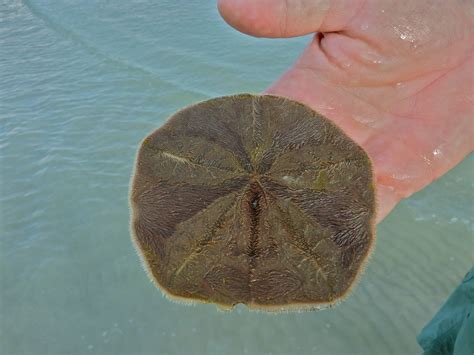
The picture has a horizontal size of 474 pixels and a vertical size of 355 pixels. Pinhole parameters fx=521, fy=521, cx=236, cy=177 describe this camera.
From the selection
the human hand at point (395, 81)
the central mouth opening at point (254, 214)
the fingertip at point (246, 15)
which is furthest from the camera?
the human hand at point (395, 81)

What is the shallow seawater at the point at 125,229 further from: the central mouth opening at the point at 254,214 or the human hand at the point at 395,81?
the central mouth opening at the point at 254,214

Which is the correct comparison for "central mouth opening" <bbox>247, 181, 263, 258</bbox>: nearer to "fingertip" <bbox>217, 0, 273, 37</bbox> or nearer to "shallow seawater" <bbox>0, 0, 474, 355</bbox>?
"fingertip" <bbox>217, 0, 273, 37</bbox>

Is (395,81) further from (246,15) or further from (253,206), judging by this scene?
(253,206)

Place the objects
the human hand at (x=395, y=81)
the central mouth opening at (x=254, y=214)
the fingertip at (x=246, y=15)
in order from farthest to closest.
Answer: the human hand at (x=395, y=81), the fingertip at (x=246, y=15), the central mouth opening at (x=254, y=214)

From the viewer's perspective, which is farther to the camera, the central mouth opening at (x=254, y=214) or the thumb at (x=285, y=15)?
the thumb at (x=285, y=15)

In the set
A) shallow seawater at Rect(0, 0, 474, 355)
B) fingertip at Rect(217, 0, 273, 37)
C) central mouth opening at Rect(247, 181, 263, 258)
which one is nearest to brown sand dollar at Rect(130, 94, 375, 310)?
central mouth opening at Rect(247, 181, 263, 258)

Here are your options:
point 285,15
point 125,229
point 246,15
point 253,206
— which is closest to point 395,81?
point 285,15

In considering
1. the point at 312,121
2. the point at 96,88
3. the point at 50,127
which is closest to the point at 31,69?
the point at 96,88

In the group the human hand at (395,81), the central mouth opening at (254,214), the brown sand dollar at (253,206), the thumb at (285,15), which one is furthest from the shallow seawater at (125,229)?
the thumb at (285,15)

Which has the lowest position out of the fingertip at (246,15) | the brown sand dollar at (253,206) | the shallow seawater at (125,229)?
the shallow seawater at (125,229)
